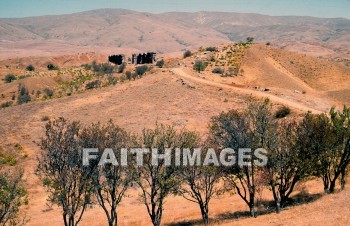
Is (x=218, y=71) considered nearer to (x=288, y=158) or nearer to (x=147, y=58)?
(x=147, y=58)

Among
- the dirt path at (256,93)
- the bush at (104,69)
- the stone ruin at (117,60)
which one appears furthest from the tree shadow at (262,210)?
the stone ruin at (117,60)

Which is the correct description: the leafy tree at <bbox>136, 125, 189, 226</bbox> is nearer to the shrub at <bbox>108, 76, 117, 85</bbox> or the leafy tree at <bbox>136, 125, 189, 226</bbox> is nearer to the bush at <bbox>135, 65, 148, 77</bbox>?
the shrub at <bbox>108, 76, 117, 85</bbox>

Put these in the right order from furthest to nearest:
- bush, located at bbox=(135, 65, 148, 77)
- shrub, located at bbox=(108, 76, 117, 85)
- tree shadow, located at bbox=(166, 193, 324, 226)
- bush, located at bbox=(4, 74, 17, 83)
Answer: bush, located at bbox=(4, 74, 17, 83) < bush, located at bbox=(135, 65, 148, 77) < shrub, located at bbox=(108, 76, 117, 85) < tree shadow, located at bbox=(166, 193, 324, 226)

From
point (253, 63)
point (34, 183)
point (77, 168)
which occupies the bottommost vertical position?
point (34, 183)

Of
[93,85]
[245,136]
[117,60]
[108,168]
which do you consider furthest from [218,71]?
[108,168]

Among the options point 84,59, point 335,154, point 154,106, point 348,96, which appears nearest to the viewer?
point 335,154

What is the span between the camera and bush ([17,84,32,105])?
87.5 metres

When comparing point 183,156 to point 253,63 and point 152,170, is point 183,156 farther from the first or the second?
point 253,63

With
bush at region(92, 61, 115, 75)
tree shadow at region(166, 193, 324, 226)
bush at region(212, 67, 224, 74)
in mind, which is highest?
bush at region(212, 67, 224, 74)

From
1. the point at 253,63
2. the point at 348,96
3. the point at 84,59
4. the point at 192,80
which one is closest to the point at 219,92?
the point at 192,80

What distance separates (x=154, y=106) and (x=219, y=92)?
42.4ft

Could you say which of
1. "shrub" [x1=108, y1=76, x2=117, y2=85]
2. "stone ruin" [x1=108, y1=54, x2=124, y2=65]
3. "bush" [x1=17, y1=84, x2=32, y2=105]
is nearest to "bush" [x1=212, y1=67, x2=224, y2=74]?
"shrub" [x1=108, y1=76, x2=117, y2=85]

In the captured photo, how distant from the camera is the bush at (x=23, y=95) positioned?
87.5 m

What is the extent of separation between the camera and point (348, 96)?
7338 cm
